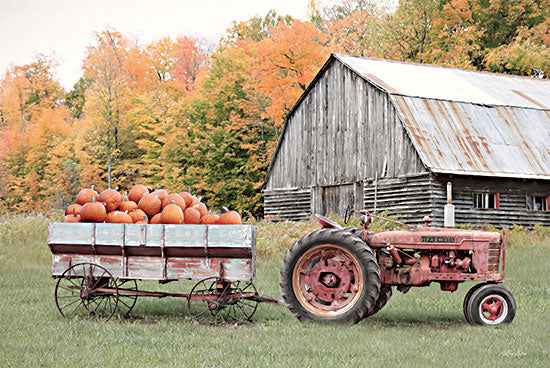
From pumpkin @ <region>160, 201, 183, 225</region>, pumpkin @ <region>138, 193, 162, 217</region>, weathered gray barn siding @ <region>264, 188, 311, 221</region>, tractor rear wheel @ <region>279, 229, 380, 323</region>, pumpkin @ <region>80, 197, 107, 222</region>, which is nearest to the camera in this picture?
tractor rear wheel @ <region>279, 229, 380, 323</region>

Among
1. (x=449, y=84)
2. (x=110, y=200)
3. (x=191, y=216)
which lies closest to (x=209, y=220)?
(x=191, y=216)

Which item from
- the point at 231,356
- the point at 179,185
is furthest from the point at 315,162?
the point at 231,356

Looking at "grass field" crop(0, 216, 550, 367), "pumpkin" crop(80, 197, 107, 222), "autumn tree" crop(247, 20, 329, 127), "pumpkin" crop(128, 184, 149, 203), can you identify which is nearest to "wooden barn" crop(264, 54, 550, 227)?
"autumn tree" crop(247, 20, 329, 127)

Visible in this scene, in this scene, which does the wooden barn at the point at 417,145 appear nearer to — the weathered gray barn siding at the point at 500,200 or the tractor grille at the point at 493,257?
the weathered gray barn siding at the point at 500,200

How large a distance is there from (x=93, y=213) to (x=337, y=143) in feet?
63.1

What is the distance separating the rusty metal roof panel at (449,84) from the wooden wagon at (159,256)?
56.3ft

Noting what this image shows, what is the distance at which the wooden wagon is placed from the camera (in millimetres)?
9242

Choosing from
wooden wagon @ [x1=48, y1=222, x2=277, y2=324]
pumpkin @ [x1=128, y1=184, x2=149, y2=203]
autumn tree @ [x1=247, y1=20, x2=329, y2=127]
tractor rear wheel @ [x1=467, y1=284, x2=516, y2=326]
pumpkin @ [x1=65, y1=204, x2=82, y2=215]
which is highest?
autumn tree @ [x1=247, y1=20, x2=329, y2=127]

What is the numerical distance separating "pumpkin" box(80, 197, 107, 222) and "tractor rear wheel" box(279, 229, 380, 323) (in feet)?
8.66

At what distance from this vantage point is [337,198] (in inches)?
1111

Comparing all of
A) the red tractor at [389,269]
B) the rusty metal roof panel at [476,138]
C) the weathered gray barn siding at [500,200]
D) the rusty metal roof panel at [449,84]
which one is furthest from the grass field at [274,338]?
the rusty metal roof panel at [449,84]

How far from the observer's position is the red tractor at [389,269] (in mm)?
9211

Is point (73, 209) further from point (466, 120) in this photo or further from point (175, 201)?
point (466, 120)

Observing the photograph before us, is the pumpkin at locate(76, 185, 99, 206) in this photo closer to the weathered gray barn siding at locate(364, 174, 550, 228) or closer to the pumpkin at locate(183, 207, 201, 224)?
the pumpkin at locate(183, 207, 201, 224)
